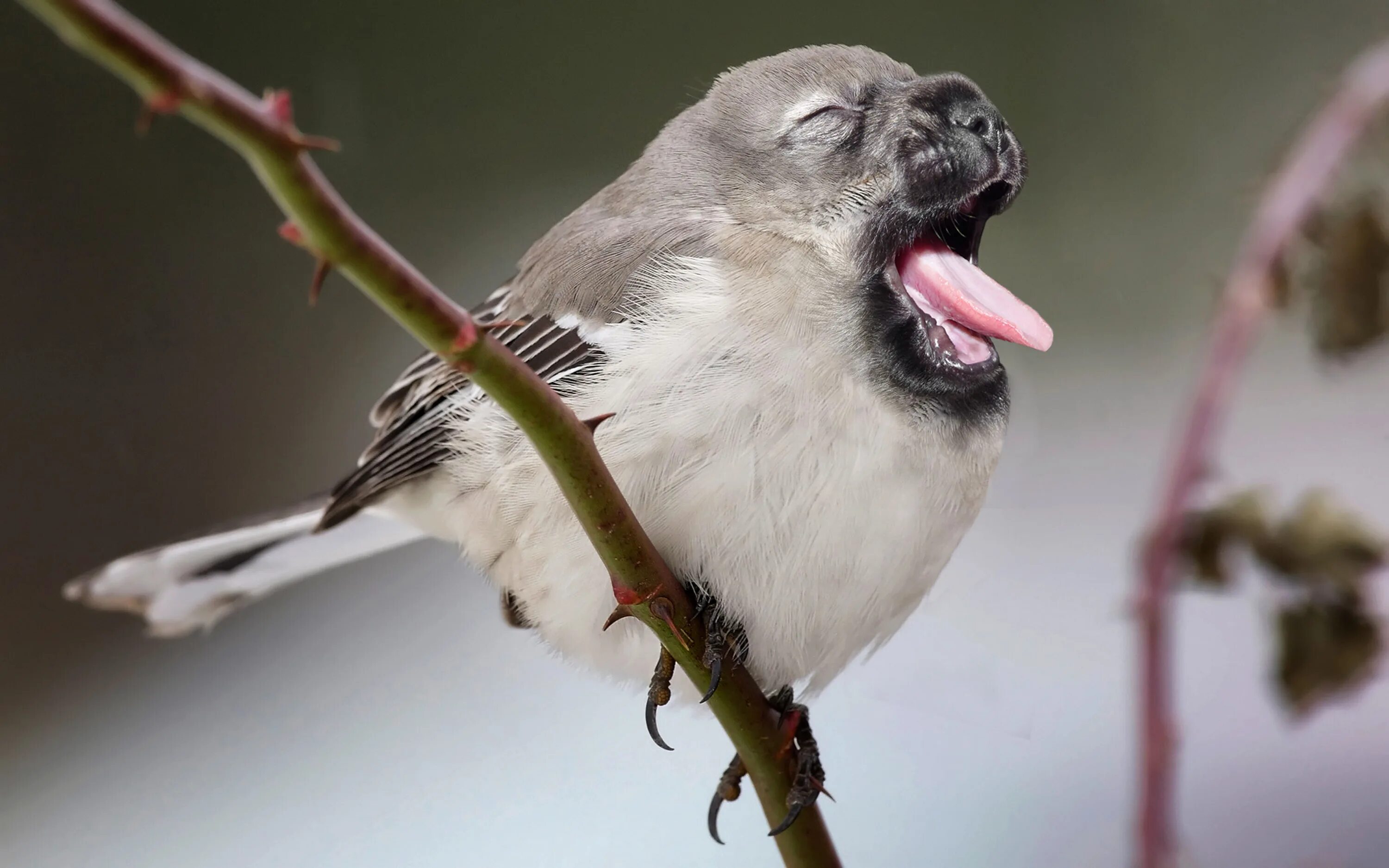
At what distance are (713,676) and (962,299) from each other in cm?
34

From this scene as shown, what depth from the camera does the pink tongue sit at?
2.74 feet

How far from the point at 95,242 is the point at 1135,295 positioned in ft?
5.32

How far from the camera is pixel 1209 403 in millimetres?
458

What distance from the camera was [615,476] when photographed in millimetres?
899

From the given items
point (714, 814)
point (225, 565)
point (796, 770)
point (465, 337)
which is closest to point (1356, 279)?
point (465, 337)

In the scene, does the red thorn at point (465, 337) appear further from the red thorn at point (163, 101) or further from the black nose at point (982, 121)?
the black nose at point (982, 121)

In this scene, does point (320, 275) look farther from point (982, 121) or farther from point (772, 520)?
point (982, 121)

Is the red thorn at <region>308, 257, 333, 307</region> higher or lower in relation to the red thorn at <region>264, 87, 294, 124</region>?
lower

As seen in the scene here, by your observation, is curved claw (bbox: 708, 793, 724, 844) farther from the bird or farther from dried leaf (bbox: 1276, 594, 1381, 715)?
dried leaf (bbox: 1276, 594, 1381, 715)

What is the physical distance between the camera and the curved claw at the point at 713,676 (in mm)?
836

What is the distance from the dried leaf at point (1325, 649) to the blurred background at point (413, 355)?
59cm

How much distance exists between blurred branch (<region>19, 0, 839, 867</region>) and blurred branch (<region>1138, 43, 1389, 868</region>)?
11.3 inches

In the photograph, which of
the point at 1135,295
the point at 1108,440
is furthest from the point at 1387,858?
the point at 1135,295

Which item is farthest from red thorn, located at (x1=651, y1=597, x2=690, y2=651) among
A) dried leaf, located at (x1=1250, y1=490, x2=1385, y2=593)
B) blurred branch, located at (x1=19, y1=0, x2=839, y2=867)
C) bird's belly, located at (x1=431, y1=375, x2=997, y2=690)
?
dried leaf, located at (x1=1250, y1=490, x2=1385, y2=593)
